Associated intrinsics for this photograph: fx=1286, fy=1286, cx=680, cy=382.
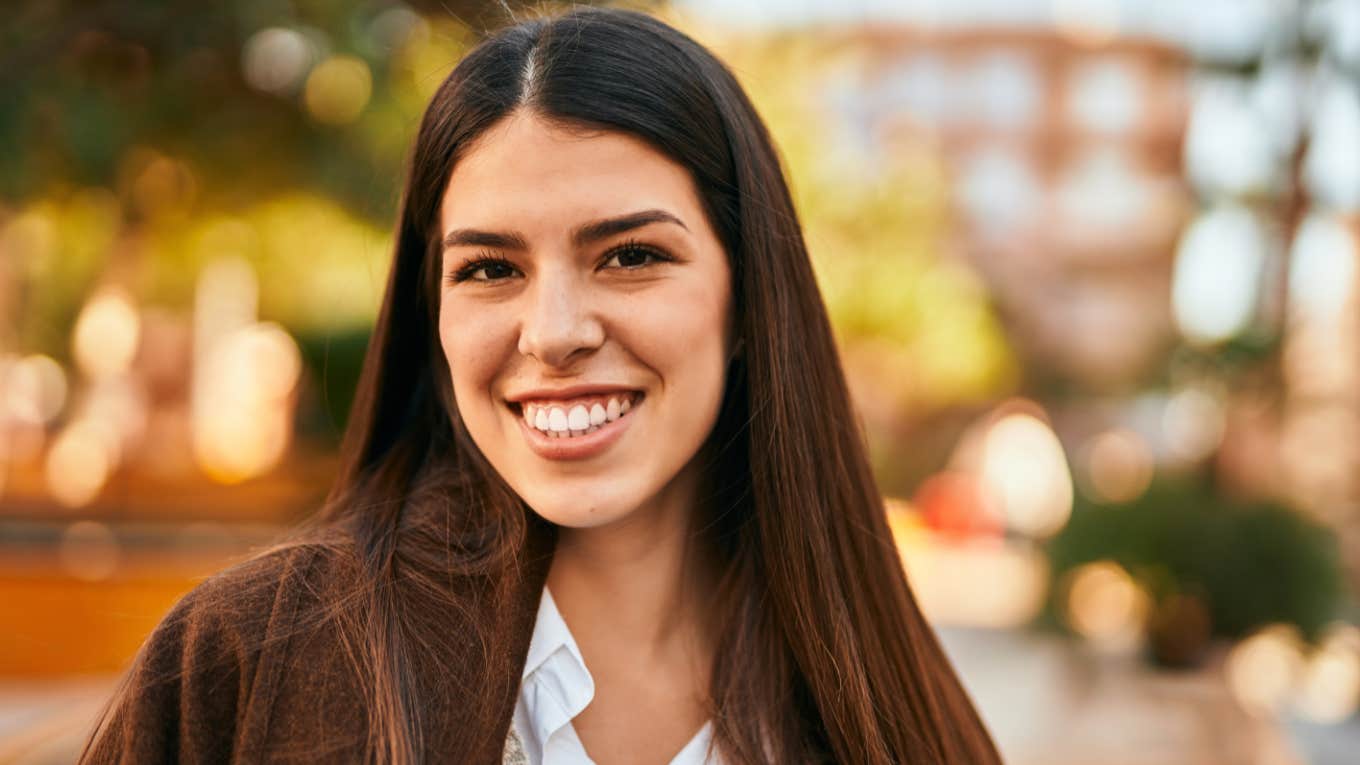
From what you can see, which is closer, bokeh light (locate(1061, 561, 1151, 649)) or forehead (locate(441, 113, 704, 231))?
forehead (locate(441, 113, 704, 231))

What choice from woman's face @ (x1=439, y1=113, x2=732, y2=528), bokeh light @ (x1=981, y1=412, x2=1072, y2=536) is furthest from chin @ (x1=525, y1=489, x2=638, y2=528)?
bokeh light @ (x1=981, y1=412, x2=1072, y2=536)

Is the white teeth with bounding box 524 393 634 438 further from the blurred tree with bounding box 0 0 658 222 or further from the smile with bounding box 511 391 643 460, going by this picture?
the blurred tree with bounding box 0 0 658 222

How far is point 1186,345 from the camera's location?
8352 millimetres

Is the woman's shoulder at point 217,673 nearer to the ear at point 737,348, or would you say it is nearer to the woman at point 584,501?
the woman at point 584,501

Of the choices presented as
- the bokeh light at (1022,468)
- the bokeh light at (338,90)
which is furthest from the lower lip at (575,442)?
the bokeh light at (1022,468)

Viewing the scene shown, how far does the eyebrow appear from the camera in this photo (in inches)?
61.1

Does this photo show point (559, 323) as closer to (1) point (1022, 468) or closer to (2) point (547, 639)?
(2) point (547, 639)

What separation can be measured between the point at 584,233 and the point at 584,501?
0.33 m

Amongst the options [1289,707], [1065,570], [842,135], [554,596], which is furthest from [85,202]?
[842,135]

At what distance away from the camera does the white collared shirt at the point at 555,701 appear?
64.4 inches

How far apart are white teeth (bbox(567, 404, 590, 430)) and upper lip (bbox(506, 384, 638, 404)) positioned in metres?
0.02

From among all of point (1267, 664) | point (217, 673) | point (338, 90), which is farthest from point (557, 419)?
point (1267, 664)

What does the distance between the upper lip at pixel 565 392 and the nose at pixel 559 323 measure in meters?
0.03

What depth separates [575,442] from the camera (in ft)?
5.19
